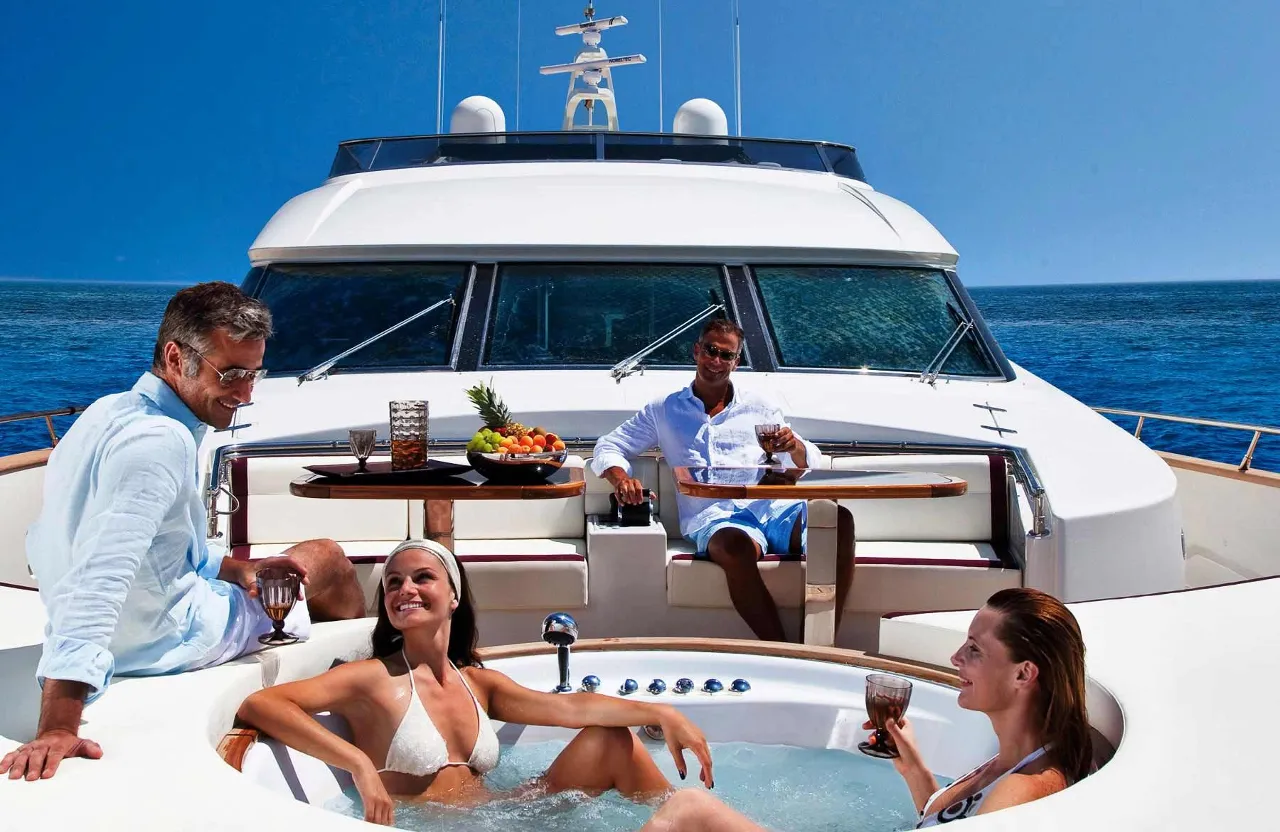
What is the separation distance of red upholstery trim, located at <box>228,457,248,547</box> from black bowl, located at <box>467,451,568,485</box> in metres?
1.11

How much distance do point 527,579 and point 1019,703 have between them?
2101 mm

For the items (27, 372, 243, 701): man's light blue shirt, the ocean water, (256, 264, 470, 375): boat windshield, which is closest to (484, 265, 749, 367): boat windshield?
(256, 264, 470, 375): boat windshield

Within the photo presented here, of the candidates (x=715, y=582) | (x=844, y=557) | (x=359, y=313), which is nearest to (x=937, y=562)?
(x=844, y=557)

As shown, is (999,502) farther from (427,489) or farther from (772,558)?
(427,489)

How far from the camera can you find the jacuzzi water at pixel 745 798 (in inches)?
107

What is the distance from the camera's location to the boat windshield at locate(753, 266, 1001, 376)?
5.11 metres

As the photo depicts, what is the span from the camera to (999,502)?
4.37 m

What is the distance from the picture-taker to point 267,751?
2.57 meters

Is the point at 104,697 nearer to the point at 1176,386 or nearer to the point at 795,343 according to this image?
the point at 795,343

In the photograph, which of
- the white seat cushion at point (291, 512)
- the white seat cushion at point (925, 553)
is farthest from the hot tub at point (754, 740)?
the white seat cushion at point (291, 512)

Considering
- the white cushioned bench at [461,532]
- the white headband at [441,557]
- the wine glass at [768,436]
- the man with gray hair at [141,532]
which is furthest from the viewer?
the white cushioned bench at [461,532]

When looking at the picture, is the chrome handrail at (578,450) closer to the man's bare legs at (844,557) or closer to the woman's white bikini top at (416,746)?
the man's bare legs at (844,557)

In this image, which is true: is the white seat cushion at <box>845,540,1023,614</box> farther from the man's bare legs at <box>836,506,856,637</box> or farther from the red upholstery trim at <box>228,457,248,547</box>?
the red upholstery trim at <box>228,457,248,547</box>

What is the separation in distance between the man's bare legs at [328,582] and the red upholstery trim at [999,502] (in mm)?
2274
